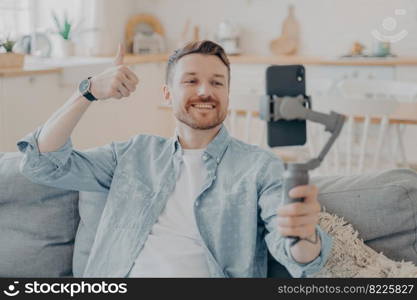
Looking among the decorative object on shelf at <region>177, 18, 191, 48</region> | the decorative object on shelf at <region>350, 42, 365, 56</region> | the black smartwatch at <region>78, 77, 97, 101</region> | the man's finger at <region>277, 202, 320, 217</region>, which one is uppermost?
the decorative object on shelf at <region>177, 18, 191, 48</region>

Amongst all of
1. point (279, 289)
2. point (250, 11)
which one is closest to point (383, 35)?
point (250, 11)

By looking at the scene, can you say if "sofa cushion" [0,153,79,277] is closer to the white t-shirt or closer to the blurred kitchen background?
the white t-shirt

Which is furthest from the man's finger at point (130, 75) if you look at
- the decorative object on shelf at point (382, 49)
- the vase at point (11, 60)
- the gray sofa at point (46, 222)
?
the decorative object on shelf at point (382, 49)

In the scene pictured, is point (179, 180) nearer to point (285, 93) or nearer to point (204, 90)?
point (204, 90)

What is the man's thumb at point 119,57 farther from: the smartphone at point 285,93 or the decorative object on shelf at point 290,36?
the decorative object on shelf at point 290,36

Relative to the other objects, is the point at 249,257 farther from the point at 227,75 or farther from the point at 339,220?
the point at 227,75

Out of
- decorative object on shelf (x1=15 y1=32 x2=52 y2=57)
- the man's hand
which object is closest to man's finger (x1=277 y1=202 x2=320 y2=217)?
the man's hand

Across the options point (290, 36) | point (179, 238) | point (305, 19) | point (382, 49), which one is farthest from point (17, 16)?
point (179, 238)

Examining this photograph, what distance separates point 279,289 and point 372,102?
5.93 feet

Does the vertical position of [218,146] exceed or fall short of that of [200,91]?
it falls short

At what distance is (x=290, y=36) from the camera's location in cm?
512

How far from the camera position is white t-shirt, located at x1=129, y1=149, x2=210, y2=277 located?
1.39 meters

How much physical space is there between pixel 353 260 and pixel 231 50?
392cm

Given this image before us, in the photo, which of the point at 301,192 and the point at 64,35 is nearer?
the point at 301,192
